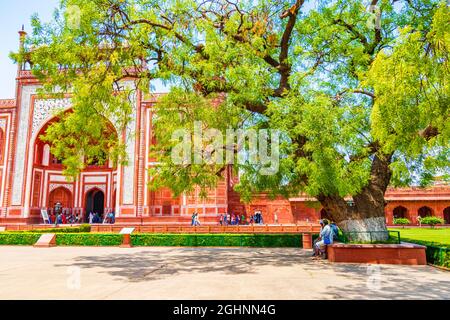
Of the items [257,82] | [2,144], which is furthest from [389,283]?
[2,144]

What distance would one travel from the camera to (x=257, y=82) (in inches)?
331

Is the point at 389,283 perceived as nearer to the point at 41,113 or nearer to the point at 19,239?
the point at 19,239

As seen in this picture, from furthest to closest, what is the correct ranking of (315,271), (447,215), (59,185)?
(447,215) → (59,185) → (315,271)

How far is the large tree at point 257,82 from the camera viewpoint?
25.8 ft

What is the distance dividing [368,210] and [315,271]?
2.80m

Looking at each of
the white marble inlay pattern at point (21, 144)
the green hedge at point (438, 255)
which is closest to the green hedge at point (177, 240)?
the green hedge at point (438, 255)

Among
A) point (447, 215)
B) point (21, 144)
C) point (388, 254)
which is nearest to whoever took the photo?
point (388, 254)

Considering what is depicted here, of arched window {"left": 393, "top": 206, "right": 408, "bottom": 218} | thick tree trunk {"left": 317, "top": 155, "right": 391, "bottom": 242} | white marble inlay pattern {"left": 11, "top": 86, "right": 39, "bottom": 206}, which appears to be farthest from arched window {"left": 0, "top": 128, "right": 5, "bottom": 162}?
arched window {"left": 393, "top": 206, "right": 408, "bottom": 218}

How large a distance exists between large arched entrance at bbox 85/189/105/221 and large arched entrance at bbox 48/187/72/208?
1.44m

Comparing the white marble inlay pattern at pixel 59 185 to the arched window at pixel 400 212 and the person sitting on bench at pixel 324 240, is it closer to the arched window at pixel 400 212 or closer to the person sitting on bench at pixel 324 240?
the person sitting on bench at pixel 324 240

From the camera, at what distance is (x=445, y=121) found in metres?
5.85

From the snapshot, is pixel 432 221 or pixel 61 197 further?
pixel 432 221

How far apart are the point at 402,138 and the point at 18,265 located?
996 centimetres
